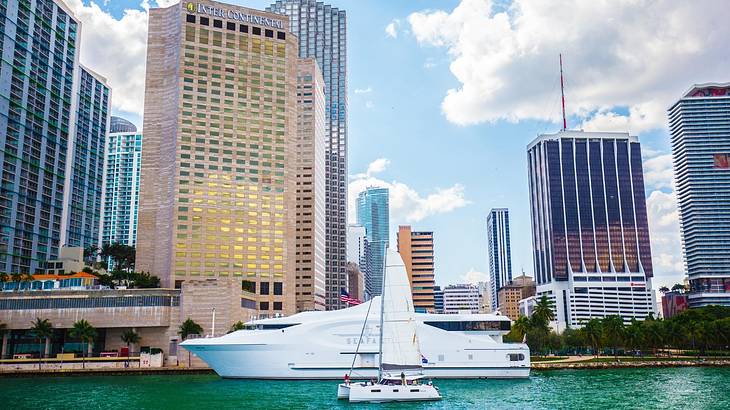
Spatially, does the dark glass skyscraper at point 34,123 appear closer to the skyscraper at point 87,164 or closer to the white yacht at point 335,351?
the skyscraper at point 87,164

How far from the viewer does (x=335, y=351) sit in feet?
218

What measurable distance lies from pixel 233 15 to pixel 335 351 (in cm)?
9716

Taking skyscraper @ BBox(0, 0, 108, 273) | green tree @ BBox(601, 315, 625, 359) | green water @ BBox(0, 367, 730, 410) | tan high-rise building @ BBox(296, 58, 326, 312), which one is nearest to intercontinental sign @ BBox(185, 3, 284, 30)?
skyscraper @ BBox(0, 0, 108, 273)

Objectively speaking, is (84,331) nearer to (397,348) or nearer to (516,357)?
(397,348)

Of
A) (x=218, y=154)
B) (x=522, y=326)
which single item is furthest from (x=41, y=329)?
(x=522, y=326)

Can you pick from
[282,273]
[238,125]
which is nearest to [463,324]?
[282,273]

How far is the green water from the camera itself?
47.6 metres

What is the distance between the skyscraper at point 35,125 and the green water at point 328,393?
7156 cm

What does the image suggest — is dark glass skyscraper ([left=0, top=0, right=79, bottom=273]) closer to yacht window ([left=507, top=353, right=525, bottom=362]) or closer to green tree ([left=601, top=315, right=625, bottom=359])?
yacht window ([left=507, top=353, right=525, bottom=362])

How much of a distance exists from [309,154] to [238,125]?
172ft

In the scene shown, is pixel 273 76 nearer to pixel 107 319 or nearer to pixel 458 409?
pixel 107 319

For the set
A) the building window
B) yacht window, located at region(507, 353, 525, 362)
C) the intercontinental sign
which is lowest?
yacht window, located at region(507, 353, 525, 362)

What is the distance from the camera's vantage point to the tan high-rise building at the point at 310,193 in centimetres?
17650

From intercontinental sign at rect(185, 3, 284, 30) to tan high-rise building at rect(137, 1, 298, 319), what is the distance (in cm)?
23
